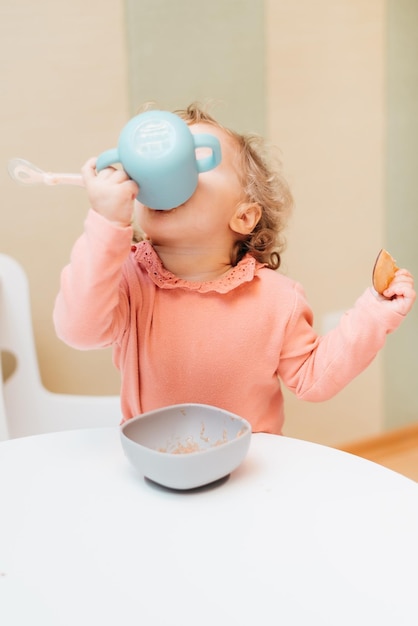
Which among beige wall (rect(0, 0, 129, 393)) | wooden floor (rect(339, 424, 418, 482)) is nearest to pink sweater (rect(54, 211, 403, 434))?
beige wall (rect(0, 0, 129, 393))

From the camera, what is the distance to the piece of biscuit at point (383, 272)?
34.4 inches

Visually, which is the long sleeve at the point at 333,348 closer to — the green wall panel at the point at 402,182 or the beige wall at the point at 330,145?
the beige wall at the point at 330,145

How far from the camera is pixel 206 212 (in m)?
0.89

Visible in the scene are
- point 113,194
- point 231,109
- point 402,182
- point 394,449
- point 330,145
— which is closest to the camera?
point 113,194

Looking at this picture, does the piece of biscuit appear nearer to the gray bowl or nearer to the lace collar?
the lace collar

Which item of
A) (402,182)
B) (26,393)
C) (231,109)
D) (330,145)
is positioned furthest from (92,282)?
(402,182)

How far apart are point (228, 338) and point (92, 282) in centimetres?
24

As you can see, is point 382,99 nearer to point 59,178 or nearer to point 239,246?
point 239,246

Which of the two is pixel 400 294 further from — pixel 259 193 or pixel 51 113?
pixel 51 113

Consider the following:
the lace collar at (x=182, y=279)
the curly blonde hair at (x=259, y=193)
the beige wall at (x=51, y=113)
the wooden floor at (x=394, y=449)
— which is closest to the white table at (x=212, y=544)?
the lace collar at (x=182, y=279)

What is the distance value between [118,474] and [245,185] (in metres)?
0.44

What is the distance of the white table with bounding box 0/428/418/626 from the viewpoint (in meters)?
0.51

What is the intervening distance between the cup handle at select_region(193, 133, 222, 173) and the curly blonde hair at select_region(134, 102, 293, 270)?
160 millimetres

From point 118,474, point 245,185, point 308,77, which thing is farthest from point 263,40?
point 118,474
